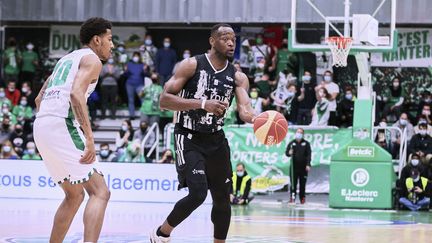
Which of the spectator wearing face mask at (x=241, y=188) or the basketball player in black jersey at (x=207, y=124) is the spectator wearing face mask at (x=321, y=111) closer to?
the spectator wearing face mask at (x=241, y=188)

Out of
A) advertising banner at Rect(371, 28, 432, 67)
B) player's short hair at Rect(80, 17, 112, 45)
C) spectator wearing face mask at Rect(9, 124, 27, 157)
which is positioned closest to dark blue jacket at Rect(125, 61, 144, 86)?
spectator wearing face mask at Rect(9, 124, 27, 157)

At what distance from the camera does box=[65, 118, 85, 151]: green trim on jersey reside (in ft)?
30.0

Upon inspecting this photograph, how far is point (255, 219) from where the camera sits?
18.4m

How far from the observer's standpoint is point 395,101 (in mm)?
29344

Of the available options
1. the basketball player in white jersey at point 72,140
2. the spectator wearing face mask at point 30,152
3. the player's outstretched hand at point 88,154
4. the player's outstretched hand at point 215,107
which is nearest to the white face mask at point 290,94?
the spectator wearing face mask at point 30,152

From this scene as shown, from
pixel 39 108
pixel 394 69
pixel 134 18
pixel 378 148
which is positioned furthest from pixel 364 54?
pixel 39 108

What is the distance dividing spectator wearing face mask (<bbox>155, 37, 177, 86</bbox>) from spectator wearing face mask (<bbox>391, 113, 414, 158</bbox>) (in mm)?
7660

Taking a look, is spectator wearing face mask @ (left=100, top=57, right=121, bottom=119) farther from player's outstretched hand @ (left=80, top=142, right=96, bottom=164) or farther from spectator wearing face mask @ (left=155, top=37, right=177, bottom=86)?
player's outstretched hand @ (left=80, top=142, right=96, bottom=164)

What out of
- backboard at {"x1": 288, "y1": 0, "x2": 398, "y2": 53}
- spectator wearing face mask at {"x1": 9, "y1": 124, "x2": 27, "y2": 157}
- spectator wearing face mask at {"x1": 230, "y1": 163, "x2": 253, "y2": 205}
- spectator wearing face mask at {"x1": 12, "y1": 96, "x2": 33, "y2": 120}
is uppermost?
backboard at {"x1": 288, "y1": 0, "x2": 398, "y2": 53}

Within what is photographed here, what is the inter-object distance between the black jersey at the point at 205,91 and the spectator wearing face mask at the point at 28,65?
2256cm

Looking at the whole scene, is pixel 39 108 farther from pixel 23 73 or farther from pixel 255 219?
pixel 23 73

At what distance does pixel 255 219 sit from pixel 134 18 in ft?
48.3

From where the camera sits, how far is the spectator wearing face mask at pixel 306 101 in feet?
92.9

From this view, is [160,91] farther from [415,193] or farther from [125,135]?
[415,193]
